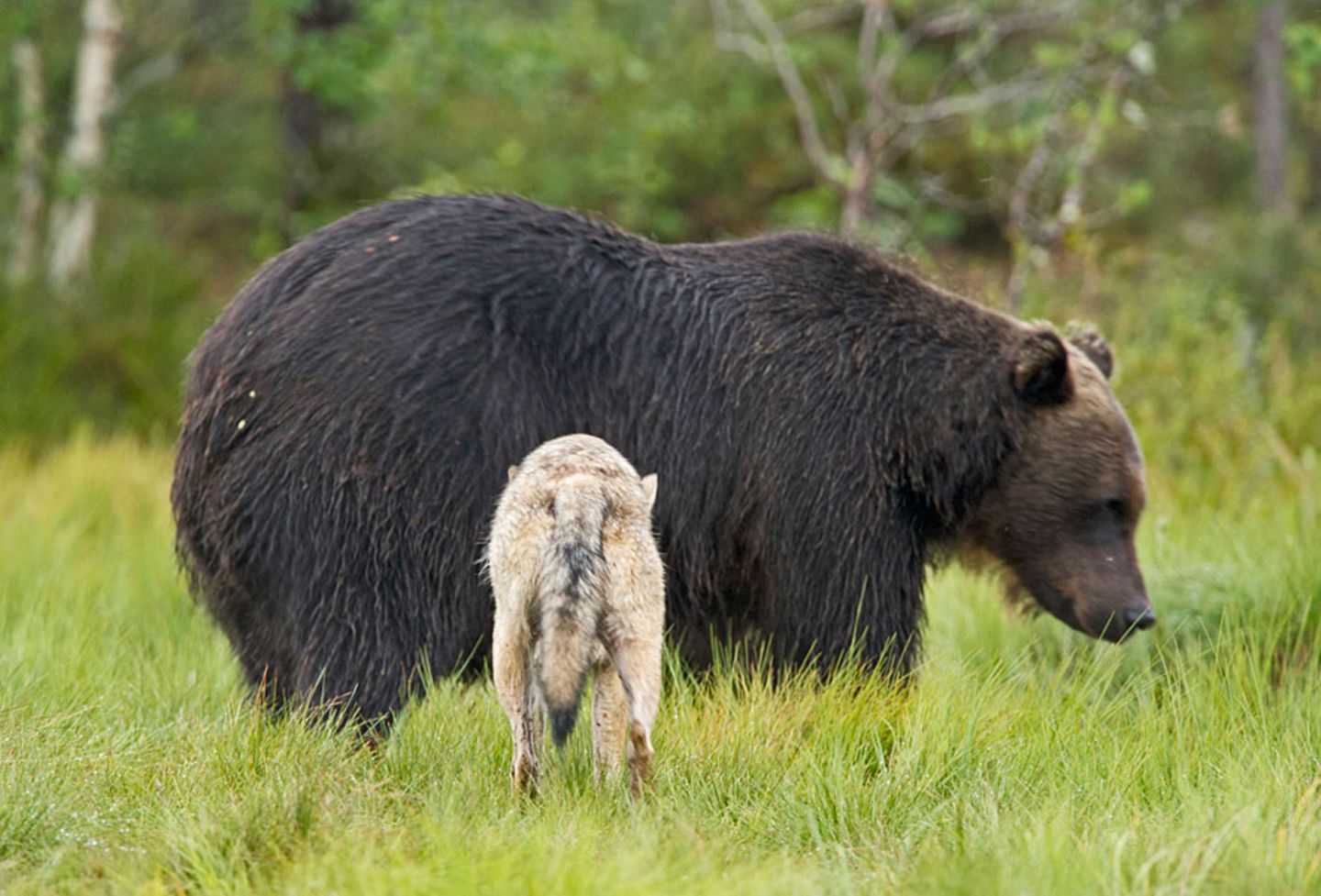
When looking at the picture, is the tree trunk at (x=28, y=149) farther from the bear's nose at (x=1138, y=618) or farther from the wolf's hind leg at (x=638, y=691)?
the wolf's hind leg at (x=638, y=691)

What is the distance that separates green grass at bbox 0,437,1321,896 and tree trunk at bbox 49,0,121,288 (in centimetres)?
811

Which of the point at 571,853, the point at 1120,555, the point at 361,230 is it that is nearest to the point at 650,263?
the point at 361,230

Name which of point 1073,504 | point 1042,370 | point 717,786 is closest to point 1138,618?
point 1073,504

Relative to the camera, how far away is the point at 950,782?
4660 mm

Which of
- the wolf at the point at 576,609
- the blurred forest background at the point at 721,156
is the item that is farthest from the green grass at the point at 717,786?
the blurred forest background at the point at 721,156

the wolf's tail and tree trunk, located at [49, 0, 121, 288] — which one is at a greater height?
tree trunk, located at [49, 0, 121, 288]

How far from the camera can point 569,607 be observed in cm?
411

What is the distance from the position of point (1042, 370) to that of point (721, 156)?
1376 cm

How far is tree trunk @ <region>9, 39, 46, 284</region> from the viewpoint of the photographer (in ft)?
48.3

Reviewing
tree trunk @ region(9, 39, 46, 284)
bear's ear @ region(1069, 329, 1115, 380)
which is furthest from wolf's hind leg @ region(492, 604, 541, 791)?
tree trunk @ region(9, 39, 46, 284)

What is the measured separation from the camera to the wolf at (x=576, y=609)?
4113mm

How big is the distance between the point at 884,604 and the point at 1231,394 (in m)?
5.74

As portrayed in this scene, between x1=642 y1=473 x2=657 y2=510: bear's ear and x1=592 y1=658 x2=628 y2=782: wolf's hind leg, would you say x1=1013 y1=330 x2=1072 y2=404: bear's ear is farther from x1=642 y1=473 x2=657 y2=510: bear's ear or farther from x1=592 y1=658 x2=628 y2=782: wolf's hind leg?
x1=592 y1=658 x2=628 y2=782: wolf's hind leg

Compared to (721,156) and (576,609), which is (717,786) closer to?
(576,609)
